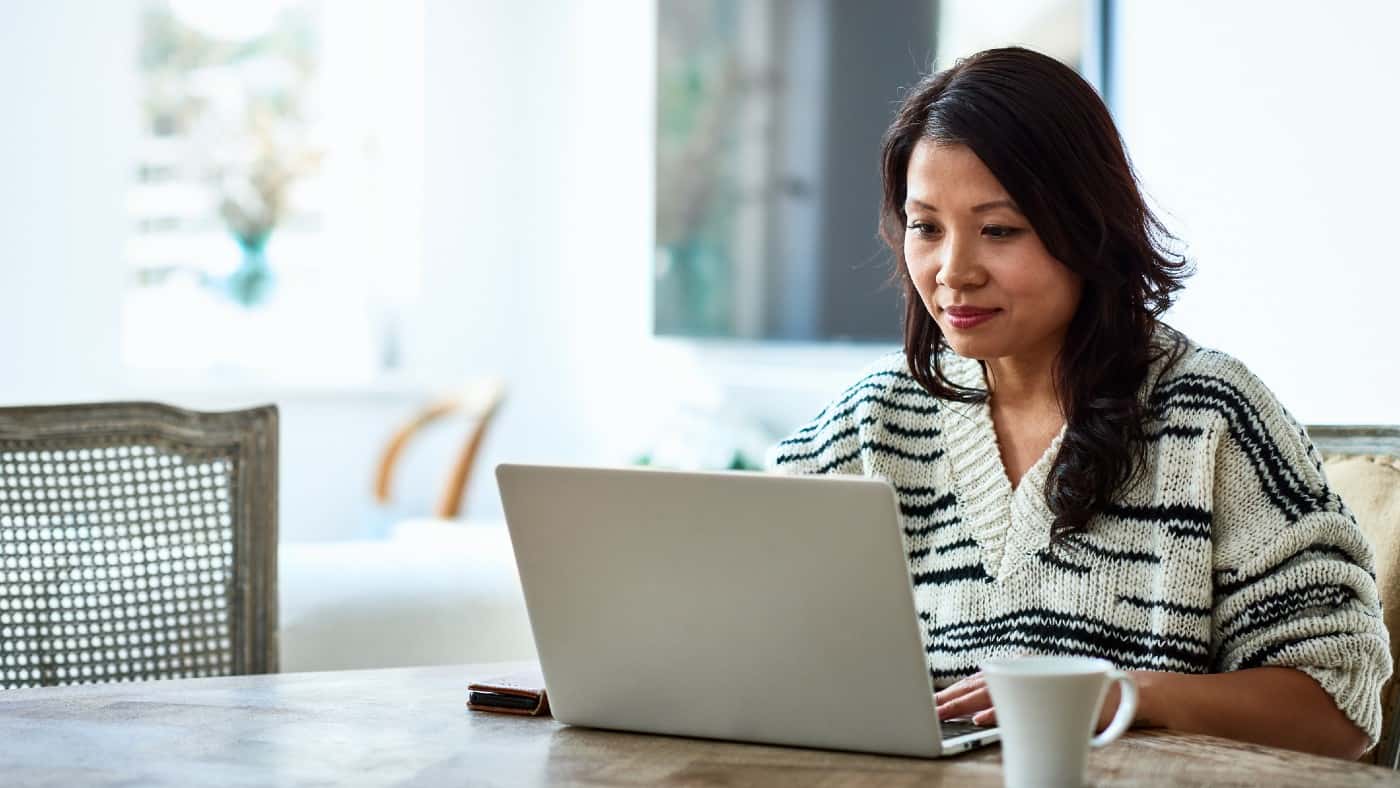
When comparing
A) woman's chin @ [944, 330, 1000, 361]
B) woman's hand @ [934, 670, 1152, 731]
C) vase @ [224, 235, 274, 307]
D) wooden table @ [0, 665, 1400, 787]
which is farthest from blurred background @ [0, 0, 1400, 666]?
wooden table @ [0, 665, 1400, 787]

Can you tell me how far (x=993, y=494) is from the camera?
1.47 meters

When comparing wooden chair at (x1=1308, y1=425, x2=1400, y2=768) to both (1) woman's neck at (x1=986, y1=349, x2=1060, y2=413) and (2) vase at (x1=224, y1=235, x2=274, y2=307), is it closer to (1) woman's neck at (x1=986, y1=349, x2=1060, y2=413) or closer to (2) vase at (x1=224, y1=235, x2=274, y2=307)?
(1) woman's neck at (x1=986, y1=349, x2=1060, y2=413)

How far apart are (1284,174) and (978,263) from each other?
939mm

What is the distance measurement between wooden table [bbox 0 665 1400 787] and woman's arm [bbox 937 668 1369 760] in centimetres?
8

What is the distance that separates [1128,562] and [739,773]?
1.61 feet

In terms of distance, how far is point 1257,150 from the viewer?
2227mm

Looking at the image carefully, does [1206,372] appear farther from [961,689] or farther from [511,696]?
[511,696]

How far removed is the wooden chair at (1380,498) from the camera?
4.73 ft

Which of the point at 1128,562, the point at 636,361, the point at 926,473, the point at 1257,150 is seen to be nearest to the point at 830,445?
the point at 926,473

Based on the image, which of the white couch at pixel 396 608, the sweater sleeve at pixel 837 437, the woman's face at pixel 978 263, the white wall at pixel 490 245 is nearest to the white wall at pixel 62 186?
the white wall at pixel 490 245

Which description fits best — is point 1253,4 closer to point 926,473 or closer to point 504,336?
point 926,473

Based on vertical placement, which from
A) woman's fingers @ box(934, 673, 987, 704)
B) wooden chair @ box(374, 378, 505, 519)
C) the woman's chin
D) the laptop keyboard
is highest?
the woman's chin

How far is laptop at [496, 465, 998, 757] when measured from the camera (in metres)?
1.03

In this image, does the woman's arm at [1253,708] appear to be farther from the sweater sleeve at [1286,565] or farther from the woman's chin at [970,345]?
the woman's chin at [970,345]
